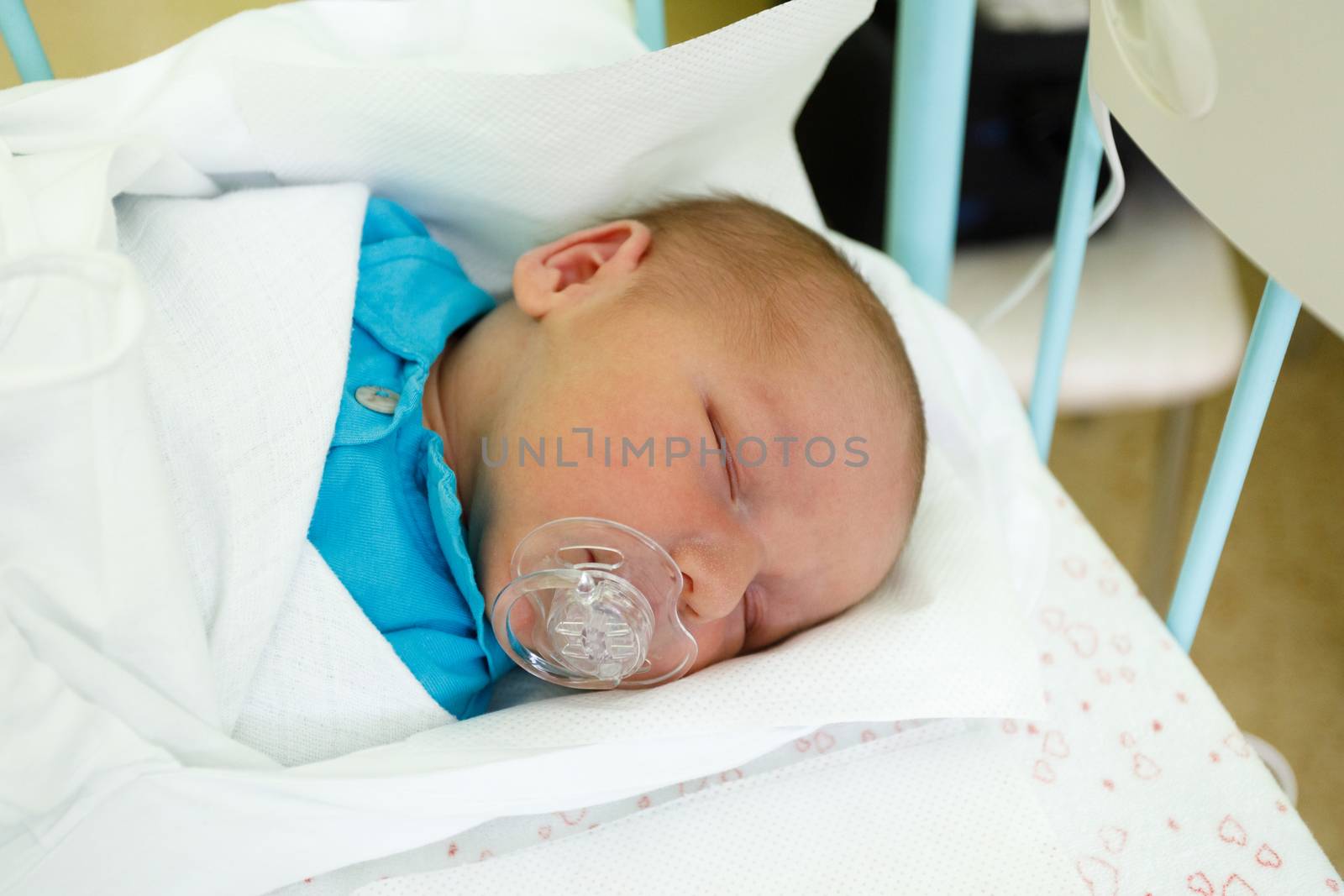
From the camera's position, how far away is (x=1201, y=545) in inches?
29.1

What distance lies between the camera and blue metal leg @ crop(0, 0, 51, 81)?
2.68 ft

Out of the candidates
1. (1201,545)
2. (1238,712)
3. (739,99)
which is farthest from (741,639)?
(1238,712)

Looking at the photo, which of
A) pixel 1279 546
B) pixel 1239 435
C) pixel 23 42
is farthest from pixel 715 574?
pixel 1279 546

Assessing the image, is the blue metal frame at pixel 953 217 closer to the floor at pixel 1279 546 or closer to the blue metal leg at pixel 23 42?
the blue metal leg at pixel 23 42

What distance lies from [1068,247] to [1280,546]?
3.55 ft

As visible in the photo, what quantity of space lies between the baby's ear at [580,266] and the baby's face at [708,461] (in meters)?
0.03

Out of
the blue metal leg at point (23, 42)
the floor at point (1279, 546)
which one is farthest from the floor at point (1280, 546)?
the blue metal leg at point (23, 42)

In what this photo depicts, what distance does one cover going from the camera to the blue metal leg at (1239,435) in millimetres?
621

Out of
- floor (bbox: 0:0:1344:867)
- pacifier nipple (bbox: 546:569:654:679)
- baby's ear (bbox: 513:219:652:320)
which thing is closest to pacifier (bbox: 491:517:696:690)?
pacifier nipple (bbox: 546:569:654:679)

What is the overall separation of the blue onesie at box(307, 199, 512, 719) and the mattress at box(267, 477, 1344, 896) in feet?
0.41

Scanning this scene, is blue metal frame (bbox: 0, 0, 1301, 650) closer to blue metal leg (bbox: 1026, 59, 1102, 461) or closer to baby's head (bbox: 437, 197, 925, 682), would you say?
blue metal leg (bbox: 1026, 59, 1102, 461)

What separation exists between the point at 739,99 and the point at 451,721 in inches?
20.5

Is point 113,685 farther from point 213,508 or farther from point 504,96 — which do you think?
point 504,96

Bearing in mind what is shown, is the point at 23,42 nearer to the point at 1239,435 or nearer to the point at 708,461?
the point at 708,461
